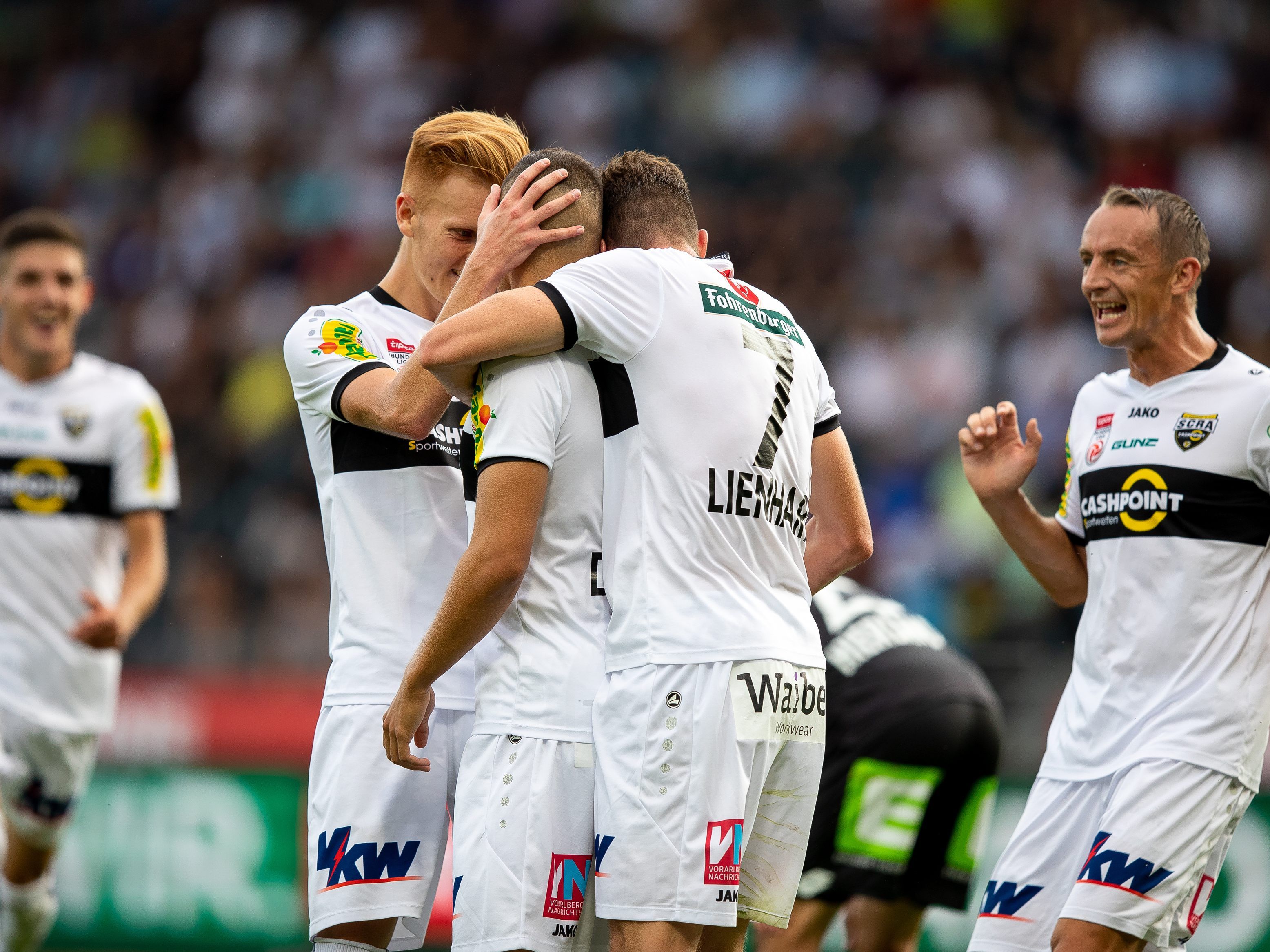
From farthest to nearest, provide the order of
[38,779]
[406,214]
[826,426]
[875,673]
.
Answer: [38,779]
[875,673]
[406,214]
[826,426]

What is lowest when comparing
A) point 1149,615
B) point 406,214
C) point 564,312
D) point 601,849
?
point 601,849

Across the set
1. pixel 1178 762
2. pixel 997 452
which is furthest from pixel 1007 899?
pixel 997 452

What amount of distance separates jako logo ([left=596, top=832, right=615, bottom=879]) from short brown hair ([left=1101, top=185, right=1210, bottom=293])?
2812 mm

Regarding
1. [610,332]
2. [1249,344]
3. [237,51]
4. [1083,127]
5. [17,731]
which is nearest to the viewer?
[610,332]

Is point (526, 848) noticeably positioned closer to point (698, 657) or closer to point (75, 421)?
point (698, 657)

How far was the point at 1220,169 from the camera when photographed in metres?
12.2

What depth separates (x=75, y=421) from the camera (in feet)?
24.7

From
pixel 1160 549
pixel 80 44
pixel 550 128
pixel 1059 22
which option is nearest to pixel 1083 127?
pixel 1059 22

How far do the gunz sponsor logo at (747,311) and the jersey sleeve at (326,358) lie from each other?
39.3 inches

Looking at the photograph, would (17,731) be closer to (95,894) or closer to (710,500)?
(95,894)

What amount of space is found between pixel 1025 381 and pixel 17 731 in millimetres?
7498

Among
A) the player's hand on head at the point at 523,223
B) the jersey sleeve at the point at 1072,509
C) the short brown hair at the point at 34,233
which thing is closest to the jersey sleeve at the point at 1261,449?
the jersey sleeve at the point at 1072,509

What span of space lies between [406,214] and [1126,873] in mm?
2931

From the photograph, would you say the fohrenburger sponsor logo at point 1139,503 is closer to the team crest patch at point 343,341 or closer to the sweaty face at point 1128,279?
the sweaty face at point 1128,279
